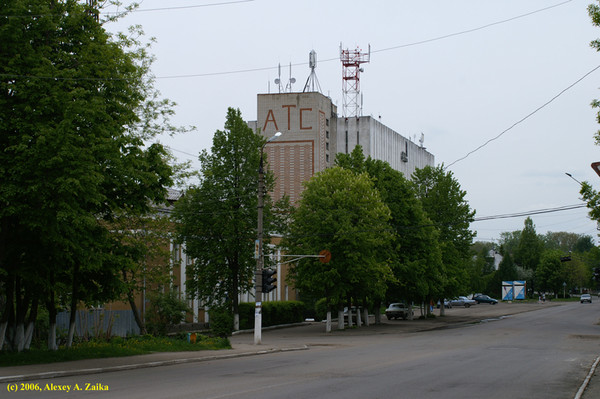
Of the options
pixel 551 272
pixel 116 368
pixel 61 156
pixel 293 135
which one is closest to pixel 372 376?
pixel 116 368

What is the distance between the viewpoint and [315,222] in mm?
43031

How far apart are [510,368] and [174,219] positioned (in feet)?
98.2

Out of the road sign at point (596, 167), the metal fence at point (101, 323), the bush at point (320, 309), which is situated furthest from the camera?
the bush at point (320, 309)

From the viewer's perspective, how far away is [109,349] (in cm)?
2266

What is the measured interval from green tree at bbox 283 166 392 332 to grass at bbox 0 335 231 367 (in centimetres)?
1461

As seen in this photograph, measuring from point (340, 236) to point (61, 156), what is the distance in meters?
26.8

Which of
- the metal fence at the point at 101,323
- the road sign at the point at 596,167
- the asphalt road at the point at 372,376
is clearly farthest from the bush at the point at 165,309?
the road sign at the point at 596,167

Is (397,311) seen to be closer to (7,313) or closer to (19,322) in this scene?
(19,322)

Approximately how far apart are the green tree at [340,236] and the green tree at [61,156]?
72.7ft

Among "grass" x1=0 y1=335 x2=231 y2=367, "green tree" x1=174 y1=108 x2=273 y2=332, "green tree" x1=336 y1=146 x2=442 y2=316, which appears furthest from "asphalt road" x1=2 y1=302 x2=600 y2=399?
"green tree" x1=336 y1=146 x2=442 y2=316

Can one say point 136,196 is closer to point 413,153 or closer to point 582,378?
point 582,378

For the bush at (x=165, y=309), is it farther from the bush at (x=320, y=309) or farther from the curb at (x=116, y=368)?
the bush at (x=320, y=309)

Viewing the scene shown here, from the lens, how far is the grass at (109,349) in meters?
19.2

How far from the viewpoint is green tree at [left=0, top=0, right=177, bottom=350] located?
17094 mm
